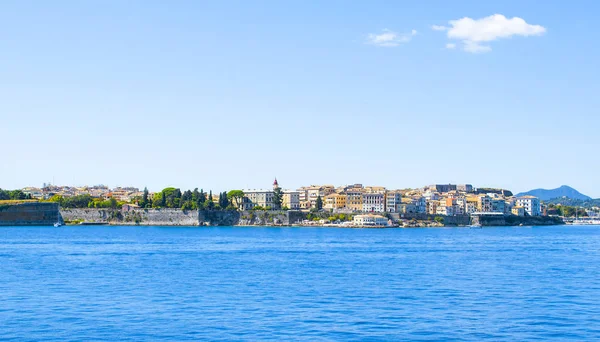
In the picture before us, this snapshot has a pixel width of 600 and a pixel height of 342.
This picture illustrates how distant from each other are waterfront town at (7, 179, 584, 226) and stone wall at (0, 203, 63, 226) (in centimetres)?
964

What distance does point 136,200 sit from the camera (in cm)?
12212

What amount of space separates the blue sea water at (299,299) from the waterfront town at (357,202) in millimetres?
67664

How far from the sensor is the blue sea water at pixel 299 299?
18.9m

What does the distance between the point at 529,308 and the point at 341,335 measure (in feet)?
21.4

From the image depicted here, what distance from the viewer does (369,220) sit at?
102750 mm

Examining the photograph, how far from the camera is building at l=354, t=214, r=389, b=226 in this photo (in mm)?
102312

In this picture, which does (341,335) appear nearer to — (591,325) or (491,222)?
(591,325)

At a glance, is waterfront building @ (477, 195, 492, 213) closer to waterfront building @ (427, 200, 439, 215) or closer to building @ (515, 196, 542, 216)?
waterfront building @ (427, 200, 439, 215)

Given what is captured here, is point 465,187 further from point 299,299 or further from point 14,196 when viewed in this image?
point 299,299

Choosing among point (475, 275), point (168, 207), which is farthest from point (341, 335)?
point (168, 207)

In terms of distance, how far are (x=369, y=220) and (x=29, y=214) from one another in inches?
1697

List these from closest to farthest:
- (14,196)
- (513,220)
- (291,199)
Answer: (14,196) → (513,220) → (291,199)

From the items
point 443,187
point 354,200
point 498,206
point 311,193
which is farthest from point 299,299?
point 443,187

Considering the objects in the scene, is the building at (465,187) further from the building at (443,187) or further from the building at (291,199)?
the building at (291,199)
